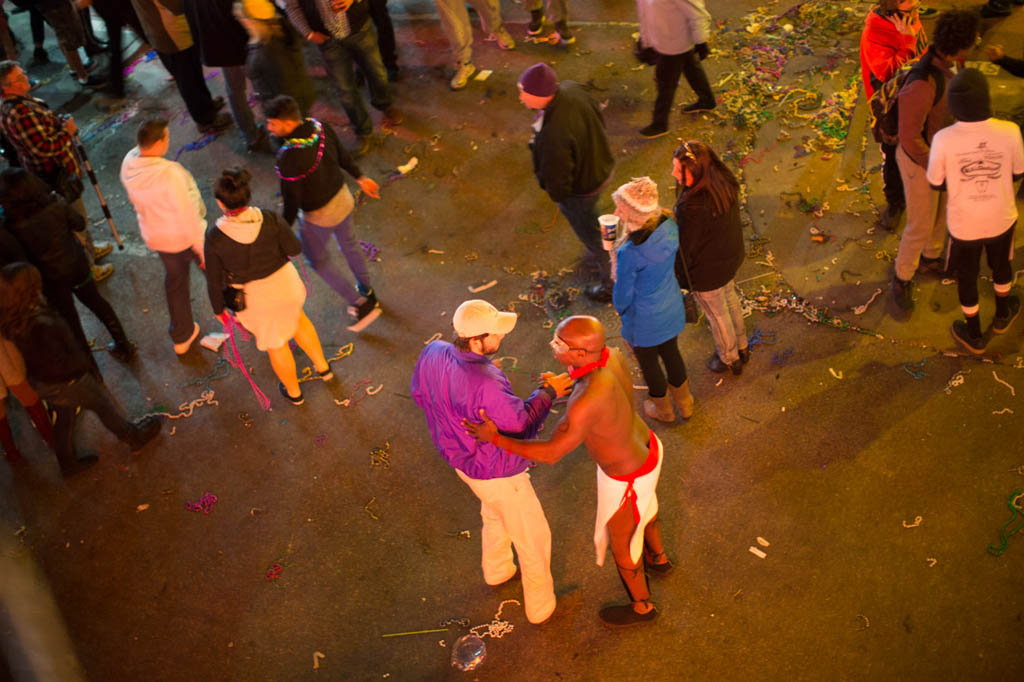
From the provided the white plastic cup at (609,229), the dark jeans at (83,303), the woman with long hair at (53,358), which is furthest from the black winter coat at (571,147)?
the dark jeans at (83,303)

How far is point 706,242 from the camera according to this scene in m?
4.75

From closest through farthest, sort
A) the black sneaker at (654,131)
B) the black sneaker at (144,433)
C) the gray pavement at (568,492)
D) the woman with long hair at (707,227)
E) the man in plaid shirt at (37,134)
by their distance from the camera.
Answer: the gray pavement at (568,492), the woman with long hair at (707,227), the black sneaker at (144,433), the man in plaid shirt at (37,134), the black sneaker at (654,131)

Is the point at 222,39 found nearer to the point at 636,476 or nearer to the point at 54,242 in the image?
the point at 54,242

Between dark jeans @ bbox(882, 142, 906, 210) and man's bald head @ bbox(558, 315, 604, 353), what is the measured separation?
3.60 m

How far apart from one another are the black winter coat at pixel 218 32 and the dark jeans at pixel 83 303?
111 inches

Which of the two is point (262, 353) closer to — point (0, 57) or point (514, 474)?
point (514, 474)

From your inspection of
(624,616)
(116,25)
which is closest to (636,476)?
(624,616)

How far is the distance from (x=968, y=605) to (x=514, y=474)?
2.52 m

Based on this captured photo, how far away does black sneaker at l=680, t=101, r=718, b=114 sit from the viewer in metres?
7.86

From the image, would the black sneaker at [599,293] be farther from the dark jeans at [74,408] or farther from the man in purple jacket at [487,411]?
the dark jeans at [74,408]

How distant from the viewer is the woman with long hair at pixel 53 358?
16.1 ft

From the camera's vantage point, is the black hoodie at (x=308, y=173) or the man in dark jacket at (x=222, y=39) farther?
the man in dark jacket at (x=222, y=39)

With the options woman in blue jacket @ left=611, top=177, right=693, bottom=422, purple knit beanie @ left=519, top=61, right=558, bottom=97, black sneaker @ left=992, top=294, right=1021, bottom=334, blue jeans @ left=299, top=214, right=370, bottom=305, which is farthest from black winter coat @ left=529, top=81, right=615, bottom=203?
black sneaker @ left=992, top=294, right=1021, bottom=334

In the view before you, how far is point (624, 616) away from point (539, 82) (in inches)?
134
